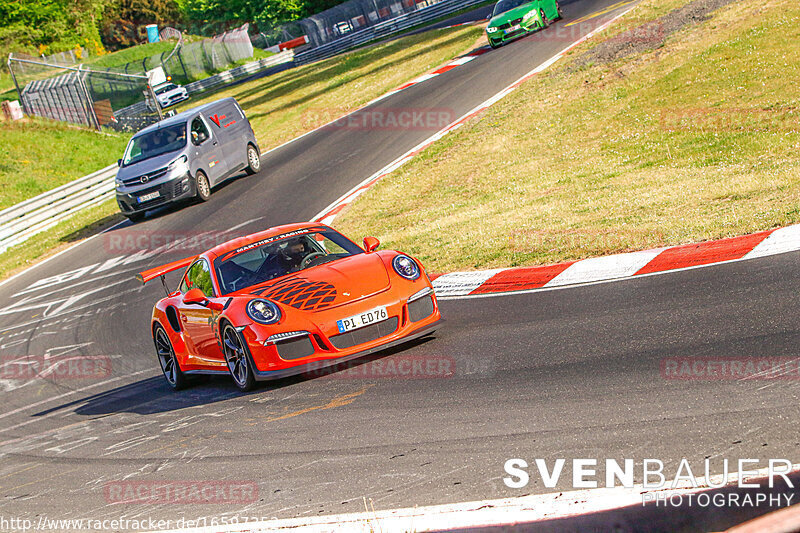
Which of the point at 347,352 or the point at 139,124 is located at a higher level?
the point at 139,124

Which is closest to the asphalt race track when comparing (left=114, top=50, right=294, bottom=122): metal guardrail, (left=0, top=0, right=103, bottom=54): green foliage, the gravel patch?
the gravel patch

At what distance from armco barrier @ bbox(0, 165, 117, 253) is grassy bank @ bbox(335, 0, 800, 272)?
35.1ft

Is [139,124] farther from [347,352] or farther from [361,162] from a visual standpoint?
[347,352]

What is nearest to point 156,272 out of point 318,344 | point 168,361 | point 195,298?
point 168,361

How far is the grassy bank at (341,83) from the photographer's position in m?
29.7

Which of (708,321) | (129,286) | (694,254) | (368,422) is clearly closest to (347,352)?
(368,422)

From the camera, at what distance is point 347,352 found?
24.4 feet

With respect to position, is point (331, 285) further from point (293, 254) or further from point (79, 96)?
point (79, 96)

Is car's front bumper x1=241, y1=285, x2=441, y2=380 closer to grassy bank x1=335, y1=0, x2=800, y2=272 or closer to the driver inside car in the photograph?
the driver inside car

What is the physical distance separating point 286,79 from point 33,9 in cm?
3894

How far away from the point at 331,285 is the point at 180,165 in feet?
42.5

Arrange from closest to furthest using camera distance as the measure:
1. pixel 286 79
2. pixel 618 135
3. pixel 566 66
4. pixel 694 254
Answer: pixel 694 254, pixel 618 135, pixel 566 66, pixel 286 79

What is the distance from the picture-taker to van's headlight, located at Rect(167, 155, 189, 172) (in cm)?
1973

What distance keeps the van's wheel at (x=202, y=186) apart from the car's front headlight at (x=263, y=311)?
1291 centimetres
